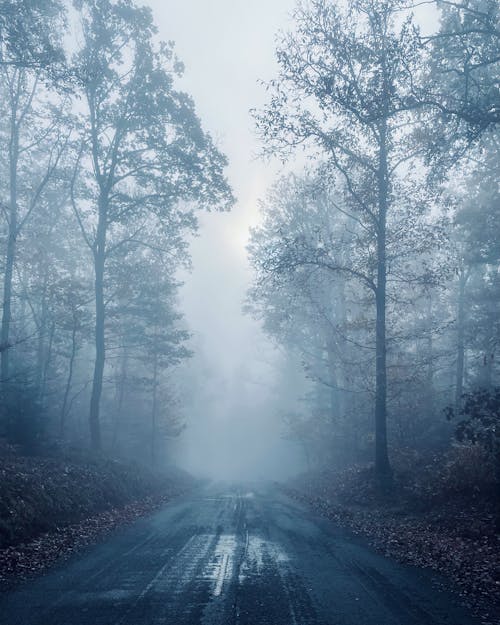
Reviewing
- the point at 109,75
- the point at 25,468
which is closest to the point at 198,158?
the point at 109,75

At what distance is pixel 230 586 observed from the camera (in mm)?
7309

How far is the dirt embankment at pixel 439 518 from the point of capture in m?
8.10

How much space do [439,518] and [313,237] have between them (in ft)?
40.2

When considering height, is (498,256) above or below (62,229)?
below

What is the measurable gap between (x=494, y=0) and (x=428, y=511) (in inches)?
513

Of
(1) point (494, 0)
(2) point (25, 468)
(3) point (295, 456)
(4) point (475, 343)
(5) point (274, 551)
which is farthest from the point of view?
(3) point (295, 456)

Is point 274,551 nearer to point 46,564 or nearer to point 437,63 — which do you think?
point 46,564

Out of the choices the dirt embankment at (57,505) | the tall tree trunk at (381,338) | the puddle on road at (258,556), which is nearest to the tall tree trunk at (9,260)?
the dirt embankment at (57,505)

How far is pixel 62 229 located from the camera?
3073 centimetres

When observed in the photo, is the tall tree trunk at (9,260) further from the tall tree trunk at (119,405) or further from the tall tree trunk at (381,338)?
the tall tree trunk at (381,338)

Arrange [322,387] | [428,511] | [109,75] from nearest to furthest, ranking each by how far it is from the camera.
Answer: [428,511]
[109,75]
[322,387]

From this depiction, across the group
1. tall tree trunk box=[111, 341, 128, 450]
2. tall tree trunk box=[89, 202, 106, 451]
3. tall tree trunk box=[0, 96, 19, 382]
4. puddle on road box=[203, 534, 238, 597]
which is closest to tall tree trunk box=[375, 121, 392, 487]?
puddle on road box=[203, 534, 238, 597]

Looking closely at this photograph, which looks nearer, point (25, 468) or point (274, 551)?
point (274, 551)

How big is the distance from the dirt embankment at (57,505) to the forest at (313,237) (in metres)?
0.13
